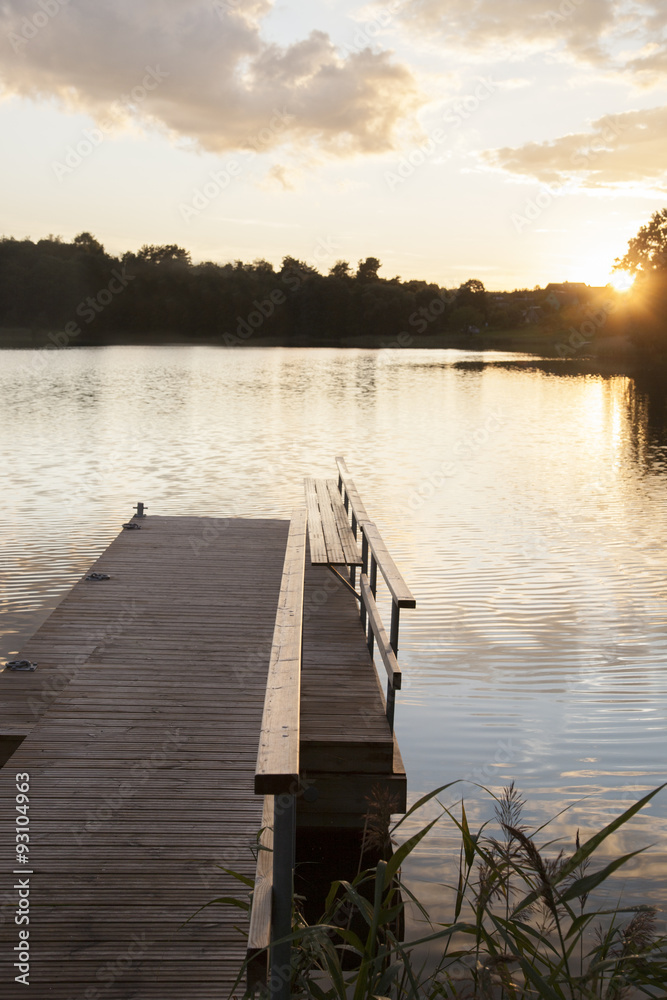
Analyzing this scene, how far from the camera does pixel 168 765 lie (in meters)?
3.90

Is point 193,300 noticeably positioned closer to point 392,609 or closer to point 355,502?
point 355,502

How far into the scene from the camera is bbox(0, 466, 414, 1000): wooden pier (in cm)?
265

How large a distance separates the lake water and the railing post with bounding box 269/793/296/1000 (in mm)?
1877

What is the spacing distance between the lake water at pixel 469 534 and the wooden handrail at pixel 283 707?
1.43 m

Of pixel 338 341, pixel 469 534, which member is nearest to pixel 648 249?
pixel 338 341

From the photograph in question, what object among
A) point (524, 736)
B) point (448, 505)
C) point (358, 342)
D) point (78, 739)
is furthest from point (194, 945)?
point (358, 342)

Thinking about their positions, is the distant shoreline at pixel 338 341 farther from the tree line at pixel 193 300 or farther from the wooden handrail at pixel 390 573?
the wooden handrail at pixel 390 573

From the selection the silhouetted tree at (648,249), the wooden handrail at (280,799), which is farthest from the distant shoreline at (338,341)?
the wooden handrail at (280,799)

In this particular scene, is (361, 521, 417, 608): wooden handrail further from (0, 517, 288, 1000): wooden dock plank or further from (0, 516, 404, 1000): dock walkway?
(0, 517, 288, 1000): wooden dock plank

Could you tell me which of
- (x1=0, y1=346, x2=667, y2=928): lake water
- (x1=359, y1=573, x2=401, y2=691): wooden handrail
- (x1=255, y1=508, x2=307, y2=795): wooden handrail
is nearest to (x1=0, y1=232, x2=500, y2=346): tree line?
(x1=0, y1=346, x2=667, y2=928): lake water

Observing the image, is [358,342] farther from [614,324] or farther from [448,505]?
[448,505]

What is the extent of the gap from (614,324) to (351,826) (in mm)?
64836

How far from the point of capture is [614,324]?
63344 mm

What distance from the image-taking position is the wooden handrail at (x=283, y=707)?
1.93 meters
